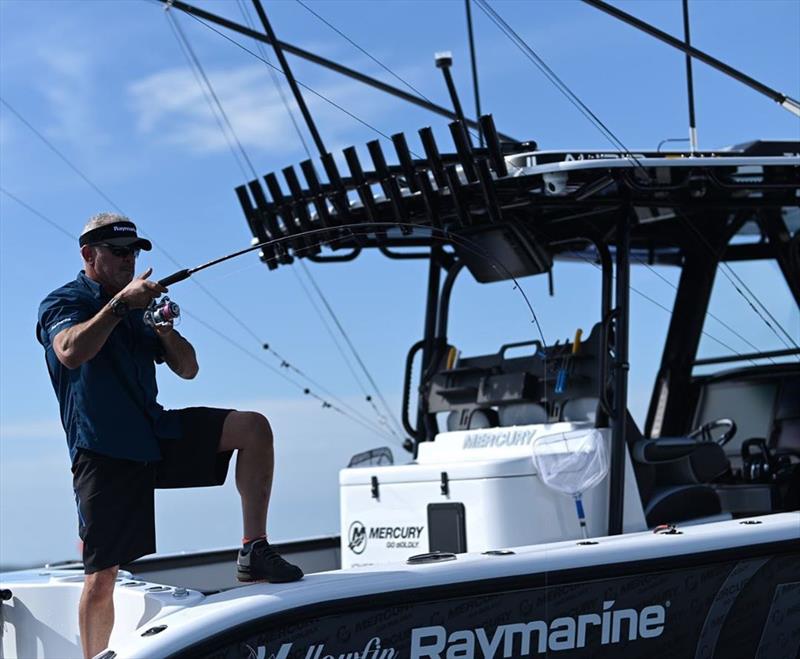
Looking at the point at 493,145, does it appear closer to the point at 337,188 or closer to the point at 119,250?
the point at 337,188

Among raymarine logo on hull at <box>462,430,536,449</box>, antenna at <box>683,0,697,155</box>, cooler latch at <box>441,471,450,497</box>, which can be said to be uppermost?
antenna at <box>683,0,697,155</box>

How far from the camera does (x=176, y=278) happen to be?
3.50 metres

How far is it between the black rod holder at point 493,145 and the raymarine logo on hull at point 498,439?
117 cm

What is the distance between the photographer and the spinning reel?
3.57 metres

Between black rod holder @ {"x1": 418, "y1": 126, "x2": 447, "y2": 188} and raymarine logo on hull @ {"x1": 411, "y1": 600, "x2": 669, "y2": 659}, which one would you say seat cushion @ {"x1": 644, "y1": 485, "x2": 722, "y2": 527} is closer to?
raymarine logo on hull @ {"x1": 411, "y1": 600, "x2": 669, "y2": 659}

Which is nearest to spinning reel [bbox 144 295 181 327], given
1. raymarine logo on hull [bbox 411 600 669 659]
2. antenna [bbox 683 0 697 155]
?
raymarine logo on hull [bbox 411 600 669 659]

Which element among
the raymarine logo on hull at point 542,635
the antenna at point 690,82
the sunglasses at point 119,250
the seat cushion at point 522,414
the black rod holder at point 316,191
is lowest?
the raymarine logo on hull at point 542,635

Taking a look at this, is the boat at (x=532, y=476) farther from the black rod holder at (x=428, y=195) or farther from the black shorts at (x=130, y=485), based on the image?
the black shorts at (x=130, y=485)

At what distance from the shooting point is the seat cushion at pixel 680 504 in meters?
5.19

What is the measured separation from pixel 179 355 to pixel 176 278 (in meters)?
0.37

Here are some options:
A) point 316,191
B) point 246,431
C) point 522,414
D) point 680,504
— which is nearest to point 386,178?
point 316,191

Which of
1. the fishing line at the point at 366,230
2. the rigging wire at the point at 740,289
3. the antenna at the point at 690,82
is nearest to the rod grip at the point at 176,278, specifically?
the fishing line at the point at 366,230

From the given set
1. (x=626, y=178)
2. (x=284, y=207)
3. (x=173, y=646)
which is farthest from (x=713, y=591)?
(x=284, y=207)

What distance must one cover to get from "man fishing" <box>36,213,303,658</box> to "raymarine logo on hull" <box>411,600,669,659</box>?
48cm
